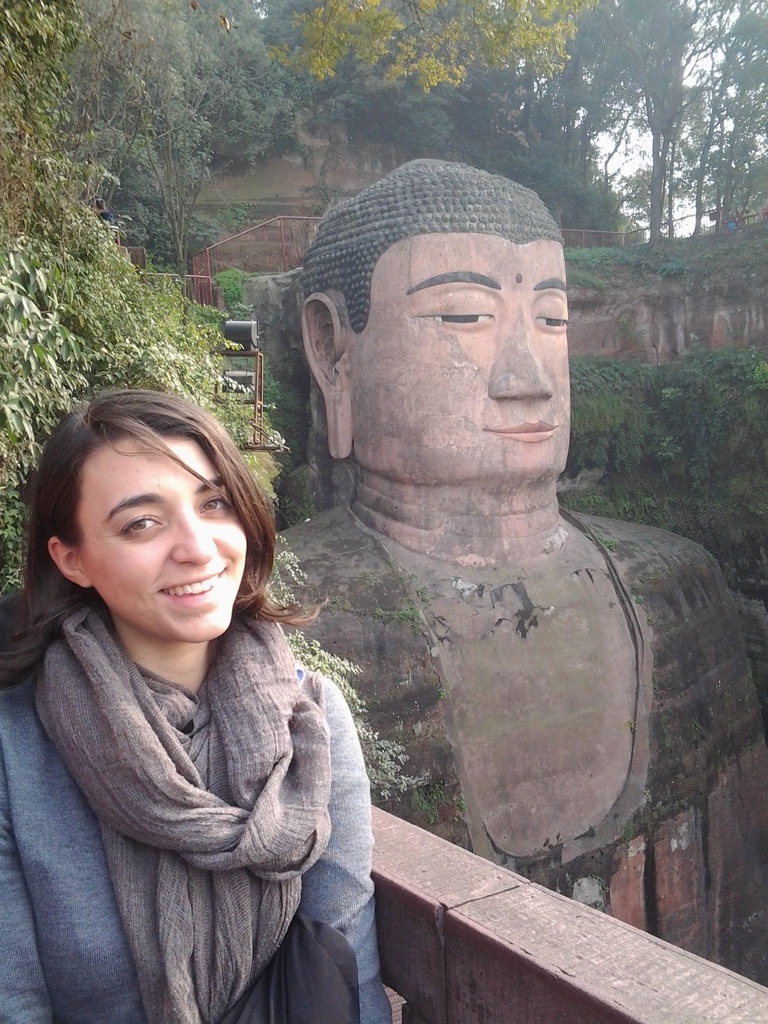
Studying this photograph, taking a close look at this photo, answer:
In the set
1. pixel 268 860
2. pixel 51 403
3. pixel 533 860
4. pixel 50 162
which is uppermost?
pixel 50 162

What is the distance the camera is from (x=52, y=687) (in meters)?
1.49

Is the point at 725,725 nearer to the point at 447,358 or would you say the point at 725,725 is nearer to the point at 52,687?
the point at 447,358

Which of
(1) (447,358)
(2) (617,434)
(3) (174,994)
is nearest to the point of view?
(3) (174,994)

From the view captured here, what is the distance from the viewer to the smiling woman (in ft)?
4.62

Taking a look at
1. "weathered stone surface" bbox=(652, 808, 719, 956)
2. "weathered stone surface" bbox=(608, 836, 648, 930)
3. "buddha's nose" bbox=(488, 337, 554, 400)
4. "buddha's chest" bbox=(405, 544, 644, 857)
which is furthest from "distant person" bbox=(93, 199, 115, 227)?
"weathered stone surface" bbox=(652, 808, 719, 956)

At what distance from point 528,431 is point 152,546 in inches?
207

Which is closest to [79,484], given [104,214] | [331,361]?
[331,361]

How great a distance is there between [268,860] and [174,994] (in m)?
0.26

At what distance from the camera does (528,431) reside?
6551 mm

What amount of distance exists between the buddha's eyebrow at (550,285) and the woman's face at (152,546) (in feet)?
17.9

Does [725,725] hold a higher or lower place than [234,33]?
lower

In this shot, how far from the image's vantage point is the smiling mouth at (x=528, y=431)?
6.44 m

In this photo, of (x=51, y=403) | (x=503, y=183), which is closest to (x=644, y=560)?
(x=503, y=183)

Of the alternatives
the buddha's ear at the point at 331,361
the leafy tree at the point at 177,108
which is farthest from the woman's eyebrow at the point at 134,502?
the leafy tree at the point at 177,108
